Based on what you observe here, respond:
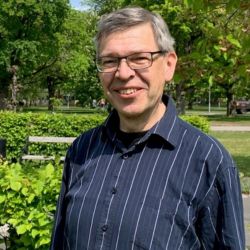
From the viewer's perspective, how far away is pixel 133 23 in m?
2.14

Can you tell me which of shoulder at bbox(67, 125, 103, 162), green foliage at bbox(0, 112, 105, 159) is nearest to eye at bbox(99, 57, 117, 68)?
shoulder at bbox(67, 125, 103, 162)

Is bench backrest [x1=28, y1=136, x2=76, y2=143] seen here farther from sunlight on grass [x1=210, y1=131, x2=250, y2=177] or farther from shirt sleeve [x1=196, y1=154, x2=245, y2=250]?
shirt sleeve [x1=196, y1=154, x2=245, y2=250]

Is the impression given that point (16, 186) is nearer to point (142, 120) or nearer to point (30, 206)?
point (30, 206)

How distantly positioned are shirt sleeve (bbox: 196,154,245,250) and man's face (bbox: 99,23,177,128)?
359 mm

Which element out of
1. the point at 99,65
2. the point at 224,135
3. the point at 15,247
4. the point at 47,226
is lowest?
the point at 224,135

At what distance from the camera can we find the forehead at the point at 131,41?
2.11 metres

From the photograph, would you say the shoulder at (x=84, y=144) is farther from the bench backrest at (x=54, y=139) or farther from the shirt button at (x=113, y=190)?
the bench backrest at (x=54, y=139)

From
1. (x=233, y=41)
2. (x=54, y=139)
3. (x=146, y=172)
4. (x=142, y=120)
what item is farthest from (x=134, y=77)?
(x=54, y=139)

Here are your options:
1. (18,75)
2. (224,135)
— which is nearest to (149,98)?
(224,135)

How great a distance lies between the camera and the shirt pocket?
2.02 metres

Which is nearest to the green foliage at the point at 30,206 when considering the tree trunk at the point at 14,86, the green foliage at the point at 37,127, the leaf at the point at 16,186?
the leaf at the point at 16,186

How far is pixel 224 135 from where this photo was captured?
27125 mm

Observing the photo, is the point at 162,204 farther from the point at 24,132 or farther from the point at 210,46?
the point at 24,132

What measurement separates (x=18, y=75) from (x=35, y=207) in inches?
1729
